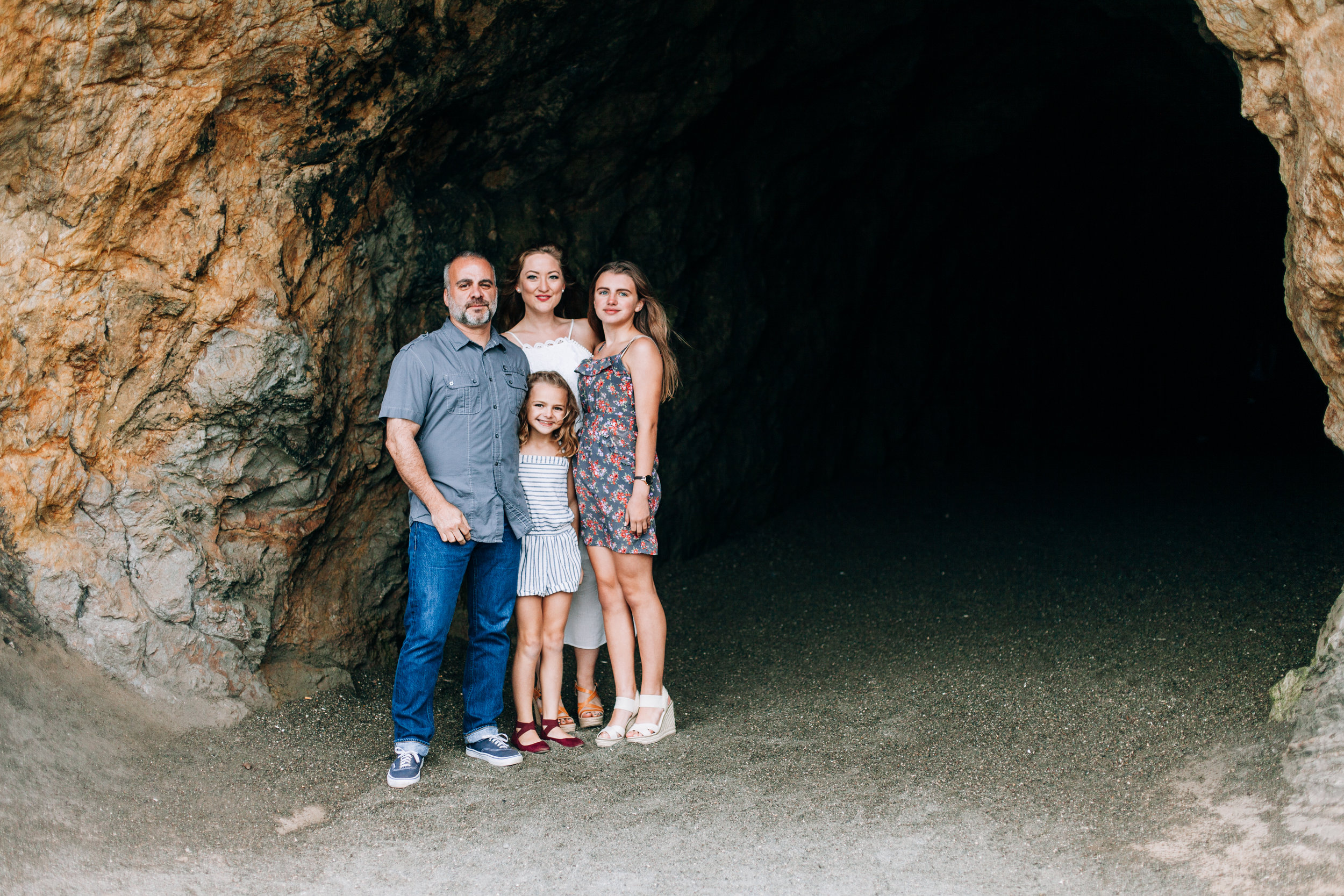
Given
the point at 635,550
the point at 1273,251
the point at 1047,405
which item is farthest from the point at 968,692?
the point at 1273,251

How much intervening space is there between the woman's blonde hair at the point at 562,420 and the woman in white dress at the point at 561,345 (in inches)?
2.9

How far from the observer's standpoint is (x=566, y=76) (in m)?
5.46

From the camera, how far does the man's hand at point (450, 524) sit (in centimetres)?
399

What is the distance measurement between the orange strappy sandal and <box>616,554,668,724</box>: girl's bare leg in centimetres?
30

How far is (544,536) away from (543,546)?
0.04 meters

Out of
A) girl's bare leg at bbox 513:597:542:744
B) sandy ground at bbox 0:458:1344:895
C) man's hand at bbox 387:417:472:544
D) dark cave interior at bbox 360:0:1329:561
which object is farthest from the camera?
dark cave interior at bbox 360:0:1329:561

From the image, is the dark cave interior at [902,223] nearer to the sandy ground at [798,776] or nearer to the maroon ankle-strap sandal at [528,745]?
the maroon ankle-strap sandal at [528,745]

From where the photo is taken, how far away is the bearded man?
13.2 ft

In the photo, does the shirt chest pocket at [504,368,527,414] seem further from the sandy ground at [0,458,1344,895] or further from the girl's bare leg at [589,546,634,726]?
the sandy ground at [0,458,1344,895]

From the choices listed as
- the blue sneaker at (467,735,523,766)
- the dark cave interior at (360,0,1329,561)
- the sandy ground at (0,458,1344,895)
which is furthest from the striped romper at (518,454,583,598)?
the dark cave interior at (360,0,1329,561)

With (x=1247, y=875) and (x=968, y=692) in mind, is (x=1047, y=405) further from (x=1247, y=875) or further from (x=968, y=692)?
(x=1247, y=875)

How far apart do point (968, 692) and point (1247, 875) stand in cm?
172

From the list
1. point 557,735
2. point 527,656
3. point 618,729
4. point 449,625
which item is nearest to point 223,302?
point 449,625

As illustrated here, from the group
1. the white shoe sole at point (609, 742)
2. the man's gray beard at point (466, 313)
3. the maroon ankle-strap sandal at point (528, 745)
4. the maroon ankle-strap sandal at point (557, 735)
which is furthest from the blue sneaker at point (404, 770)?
the man's gray beard at point (466, 313)
